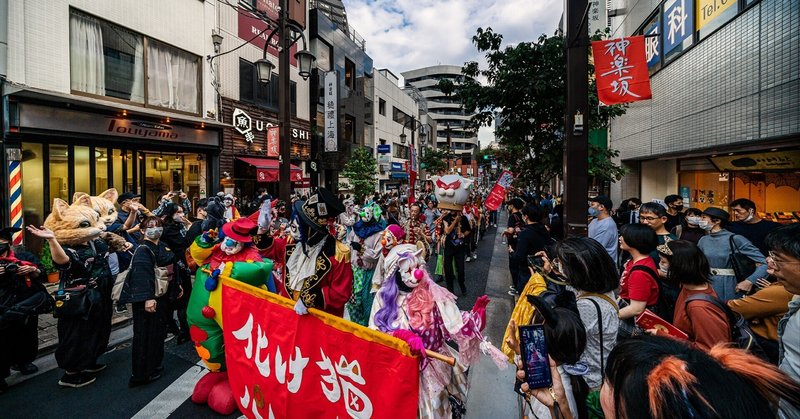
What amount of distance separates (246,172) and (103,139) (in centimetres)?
570

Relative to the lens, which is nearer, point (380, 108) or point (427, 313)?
point (427, 313)

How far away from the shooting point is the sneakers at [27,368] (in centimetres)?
425

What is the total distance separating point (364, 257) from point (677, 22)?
10.9m

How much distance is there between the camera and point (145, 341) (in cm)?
404

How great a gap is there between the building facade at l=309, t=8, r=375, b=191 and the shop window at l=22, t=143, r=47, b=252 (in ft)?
30.9

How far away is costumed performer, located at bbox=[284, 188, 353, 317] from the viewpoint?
3135mm

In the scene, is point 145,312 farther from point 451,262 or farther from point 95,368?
point 451,262

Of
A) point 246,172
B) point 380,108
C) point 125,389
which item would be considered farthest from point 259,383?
point 380,108

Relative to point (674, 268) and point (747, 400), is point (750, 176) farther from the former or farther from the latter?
point (747, 400)

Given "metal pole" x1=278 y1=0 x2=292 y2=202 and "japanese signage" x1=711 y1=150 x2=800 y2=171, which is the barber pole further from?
"japanese signage" x1=711 y1=150 x2=800 y2=171

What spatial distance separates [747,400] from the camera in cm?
83

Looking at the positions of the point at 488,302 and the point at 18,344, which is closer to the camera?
the point at 488,302

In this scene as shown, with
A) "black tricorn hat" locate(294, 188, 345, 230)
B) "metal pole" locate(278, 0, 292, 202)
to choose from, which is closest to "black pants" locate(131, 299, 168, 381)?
"black tricorn hat" locate(294, 188, 345, 230)

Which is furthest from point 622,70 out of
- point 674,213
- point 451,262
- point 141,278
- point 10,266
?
point 10,266
